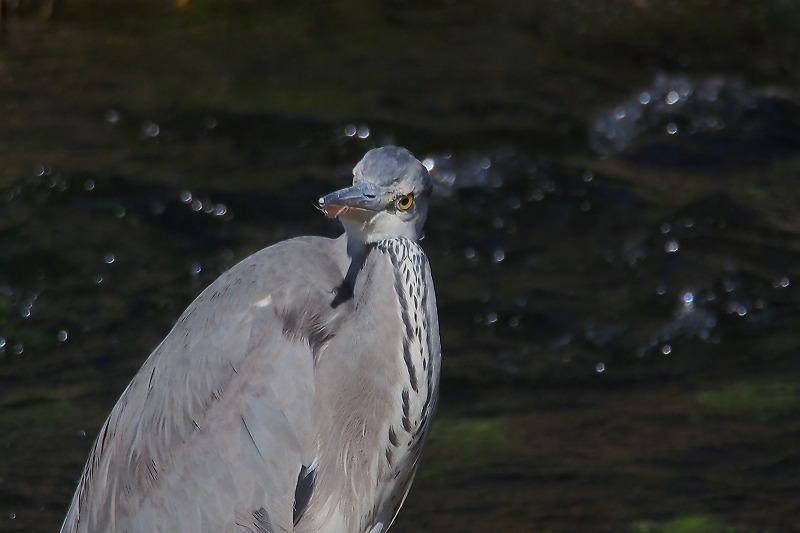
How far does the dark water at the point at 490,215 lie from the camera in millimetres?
5258

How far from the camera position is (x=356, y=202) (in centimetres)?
344

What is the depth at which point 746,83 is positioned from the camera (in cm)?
819

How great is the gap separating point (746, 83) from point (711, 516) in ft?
13.3

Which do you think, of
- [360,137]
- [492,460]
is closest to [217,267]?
[360,137]

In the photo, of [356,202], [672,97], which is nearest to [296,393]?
[356,202]

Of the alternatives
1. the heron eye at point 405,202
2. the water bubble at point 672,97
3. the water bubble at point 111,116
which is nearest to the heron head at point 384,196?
the heron eye at point 405,202

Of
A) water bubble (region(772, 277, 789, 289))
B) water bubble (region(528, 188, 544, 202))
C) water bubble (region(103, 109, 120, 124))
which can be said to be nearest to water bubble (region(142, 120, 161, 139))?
water bubble (region(103, 109, 120, 124))

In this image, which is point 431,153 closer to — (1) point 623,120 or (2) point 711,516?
(1) point 623,120

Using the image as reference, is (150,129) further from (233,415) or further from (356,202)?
(356,202)

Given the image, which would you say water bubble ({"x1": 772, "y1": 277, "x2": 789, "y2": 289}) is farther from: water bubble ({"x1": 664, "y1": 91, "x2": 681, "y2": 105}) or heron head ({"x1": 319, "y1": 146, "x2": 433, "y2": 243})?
heron head ({"x1": 319, "y1": 146, "x2": 433, "y2": 243})

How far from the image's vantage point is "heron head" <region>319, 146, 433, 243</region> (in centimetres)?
349

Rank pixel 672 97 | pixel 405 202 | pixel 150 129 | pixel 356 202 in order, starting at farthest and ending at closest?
pixel 672 97 → pixel 150 129 → pixel 405 202 → pixel 356 202

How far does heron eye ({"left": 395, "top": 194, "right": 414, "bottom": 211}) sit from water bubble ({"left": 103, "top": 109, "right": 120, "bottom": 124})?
4513mm

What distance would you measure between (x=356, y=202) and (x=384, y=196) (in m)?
0.11
